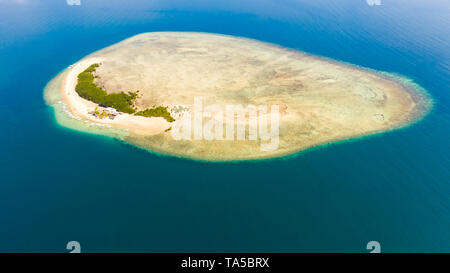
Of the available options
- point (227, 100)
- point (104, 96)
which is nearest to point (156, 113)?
point (104, 96)

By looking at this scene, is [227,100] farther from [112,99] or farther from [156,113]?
[112,99]

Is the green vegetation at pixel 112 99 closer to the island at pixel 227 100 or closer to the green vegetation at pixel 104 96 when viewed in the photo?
the green vegetation at pixel 104 96

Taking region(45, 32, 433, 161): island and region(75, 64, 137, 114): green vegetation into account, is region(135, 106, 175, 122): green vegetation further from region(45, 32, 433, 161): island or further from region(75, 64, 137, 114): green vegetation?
region(75, 64, 137, 114): green vegetation

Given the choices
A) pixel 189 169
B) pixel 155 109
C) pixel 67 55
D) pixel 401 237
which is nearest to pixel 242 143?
pixel 189 169

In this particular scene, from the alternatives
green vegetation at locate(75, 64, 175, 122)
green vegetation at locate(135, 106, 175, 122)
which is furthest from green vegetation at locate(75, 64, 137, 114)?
green vegetation at locate(135, 106, 175, 122)

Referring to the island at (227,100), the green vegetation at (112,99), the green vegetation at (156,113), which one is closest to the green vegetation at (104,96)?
the green vegetation at (112,99)

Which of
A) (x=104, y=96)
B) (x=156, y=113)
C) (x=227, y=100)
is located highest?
(x=104, y=96)

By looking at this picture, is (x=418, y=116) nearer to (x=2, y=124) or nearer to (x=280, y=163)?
(x=280, y=163)
